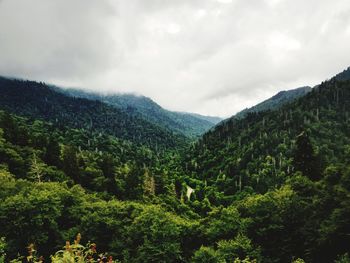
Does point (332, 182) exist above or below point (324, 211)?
above

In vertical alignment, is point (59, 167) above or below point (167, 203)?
above

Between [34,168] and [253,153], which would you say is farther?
[253,153]

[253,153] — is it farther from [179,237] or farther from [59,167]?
[179,237]

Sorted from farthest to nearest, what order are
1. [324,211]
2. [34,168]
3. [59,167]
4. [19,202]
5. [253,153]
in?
[253,153]
[59,167]
[34,168]
[19,202]
[324,211]

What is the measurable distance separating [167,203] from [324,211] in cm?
6828

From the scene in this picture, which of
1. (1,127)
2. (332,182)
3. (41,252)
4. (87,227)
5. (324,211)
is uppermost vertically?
(1,127)

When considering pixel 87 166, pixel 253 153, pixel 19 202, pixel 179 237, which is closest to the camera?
pixel 19 202

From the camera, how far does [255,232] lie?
48.9 m

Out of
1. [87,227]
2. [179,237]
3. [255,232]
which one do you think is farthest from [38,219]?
[255,232]

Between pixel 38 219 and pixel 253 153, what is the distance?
154852mm

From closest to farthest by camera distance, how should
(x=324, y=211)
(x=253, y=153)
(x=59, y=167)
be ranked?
(x=324, y=211), (x=59, y=167), (x=253, y=153)

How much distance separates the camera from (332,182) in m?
45.7

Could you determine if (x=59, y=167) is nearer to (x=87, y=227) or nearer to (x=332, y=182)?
(x=87, y=227)


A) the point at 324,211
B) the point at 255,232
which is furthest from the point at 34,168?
the point at 324,211
